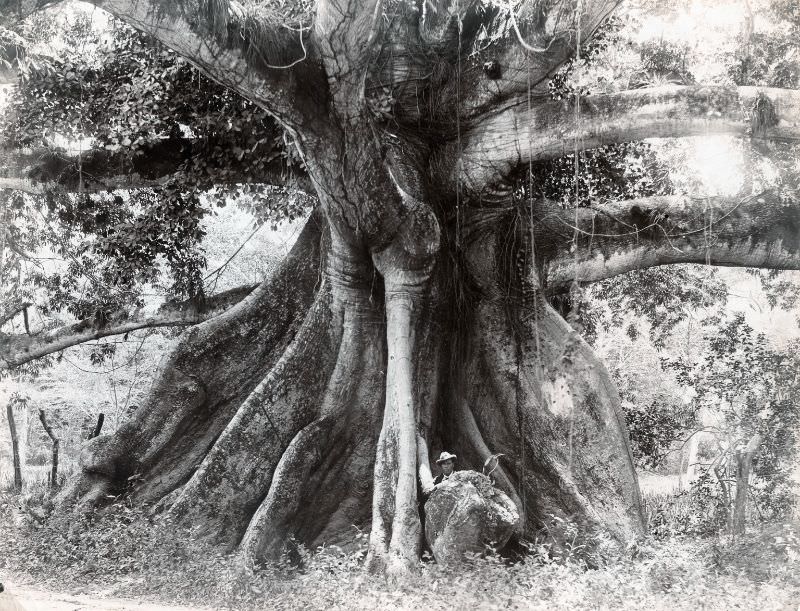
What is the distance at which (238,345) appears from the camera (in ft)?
25.0

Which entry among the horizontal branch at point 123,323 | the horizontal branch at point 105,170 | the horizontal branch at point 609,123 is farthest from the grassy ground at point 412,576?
the horizontal branch at point 105,170

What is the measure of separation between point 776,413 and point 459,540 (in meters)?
3.92

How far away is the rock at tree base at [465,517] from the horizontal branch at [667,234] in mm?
2336

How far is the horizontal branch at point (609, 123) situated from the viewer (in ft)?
19.7

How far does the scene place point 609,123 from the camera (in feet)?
20.7

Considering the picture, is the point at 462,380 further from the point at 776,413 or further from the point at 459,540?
the point at 776,413

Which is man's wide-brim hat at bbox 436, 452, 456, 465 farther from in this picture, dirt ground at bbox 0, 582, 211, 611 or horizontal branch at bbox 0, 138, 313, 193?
horizontal branch at bbox 0, 138, 313, 193

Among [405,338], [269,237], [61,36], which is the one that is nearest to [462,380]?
[405,338]

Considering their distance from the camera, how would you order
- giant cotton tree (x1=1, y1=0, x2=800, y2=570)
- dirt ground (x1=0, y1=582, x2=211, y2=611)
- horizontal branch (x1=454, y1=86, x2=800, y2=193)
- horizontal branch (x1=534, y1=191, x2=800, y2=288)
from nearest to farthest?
1. dirt ground (x1=0, y1=582, x2=211, y2=611)
2. horizontal branch (x1=454, y1=86, x2=800, y2=193)
3. giant cotton tree (x1=1, y1=0, x2=800, y2=570)
4. horizontal branch (x1=534, y1=191, x2=800, y2=288)

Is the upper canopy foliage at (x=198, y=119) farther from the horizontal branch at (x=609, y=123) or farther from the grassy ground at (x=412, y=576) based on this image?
the grassy ground at (x=412, y=576)

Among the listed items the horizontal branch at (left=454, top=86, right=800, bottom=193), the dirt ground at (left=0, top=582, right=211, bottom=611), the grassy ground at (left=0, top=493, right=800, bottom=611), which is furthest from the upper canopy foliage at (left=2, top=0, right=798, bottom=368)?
the dirt ground at (left=0, top=582, right=211, bottom=611)

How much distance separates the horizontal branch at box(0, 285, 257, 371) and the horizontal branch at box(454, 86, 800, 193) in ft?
10.2

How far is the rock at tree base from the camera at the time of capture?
228 inches

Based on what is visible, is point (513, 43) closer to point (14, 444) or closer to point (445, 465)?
point (445, 465)
